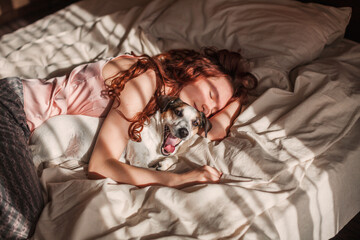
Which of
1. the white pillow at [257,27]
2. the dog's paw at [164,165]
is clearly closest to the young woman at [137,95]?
the dog's paw at [164,165]

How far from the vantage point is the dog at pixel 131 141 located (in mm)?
1331

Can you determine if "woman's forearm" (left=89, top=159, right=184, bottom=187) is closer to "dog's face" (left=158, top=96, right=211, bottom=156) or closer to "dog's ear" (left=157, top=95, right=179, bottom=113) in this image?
"dog's face" (left=158, top=96, right=211, bottom=156)

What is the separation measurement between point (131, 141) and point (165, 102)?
220mm

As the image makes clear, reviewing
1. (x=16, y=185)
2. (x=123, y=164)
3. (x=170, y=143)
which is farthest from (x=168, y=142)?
(x=16, y=185)

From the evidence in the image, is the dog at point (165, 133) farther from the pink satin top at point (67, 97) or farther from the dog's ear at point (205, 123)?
the pink satin top at point (67, 97)

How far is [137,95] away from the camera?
1.35m

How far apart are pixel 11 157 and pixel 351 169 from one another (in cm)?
128

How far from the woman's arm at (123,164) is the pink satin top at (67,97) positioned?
15 centimetres

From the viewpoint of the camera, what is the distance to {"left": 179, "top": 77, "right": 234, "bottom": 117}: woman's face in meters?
1.48

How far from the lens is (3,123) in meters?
1.21

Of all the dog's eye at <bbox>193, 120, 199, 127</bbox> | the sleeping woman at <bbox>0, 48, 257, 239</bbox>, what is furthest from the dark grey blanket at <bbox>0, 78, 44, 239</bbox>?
the dog's eye at <bbox>193, 120, 199, 127</bbox>

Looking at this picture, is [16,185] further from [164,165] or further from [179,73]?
[179,73]

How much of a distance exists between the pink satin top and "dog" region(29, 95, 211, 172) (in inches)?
2.3

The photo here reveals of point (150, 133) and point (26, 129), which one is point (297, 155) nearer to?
point (150, 133)
